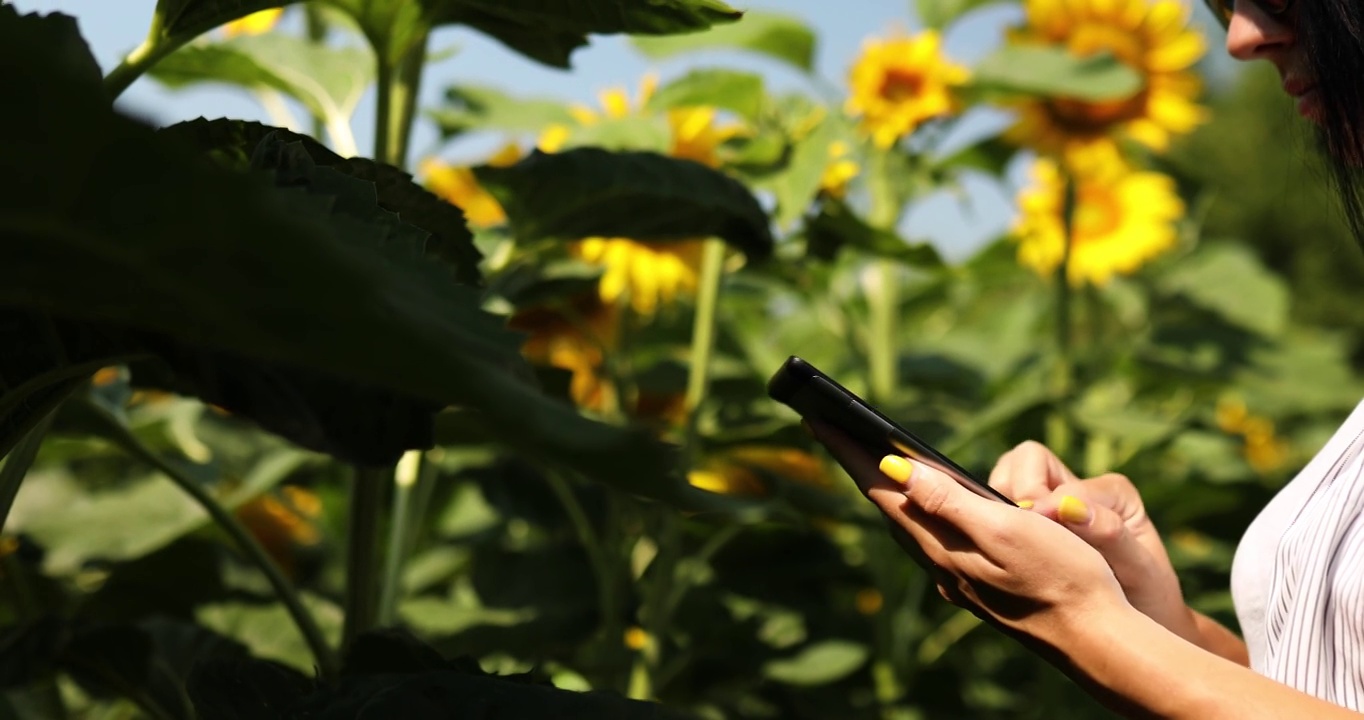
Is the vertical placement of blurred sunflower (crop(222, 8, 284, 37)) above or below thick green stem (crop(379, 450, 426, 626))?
above

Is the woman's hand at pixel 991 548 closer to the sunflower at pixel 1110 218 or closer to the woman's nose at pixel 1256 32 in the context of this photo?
the woman's nose at pixel 1256 32

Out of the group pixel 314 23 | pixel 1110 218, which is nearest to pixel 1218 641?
pixel 314 23

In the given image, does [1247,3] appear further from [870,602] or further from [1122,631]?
[870,602]

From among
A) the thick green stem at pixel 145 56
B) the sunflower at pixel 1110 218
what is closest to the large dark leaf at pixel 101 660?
the thick green stem at pixel 145 56

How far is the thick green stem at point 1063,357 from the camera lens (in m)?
1.33

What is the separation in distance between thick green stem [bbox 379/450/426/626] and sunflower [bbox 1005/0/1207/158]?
90 centimetres

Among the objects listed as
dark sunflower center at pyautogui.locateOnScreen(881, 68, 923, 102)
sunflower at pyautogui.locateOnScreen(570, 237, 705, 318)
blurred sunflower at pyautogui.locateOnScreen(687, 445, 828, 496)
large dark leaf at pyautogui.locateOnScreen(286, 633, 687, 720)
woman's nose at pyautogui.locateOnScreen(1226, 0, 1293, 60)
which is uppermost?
woman's nose at pyautogui.locateOnScreen(1226, 0, 1293, 60)

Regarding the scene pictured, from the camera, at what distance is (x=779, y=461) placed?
139 cm

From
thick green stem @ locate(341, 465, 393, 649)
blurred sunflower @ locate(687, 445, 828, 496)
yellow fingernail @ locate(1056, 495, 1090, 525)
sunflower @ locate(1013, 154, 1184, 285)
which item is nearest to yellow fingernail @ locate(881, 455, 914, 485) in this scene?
yellow fingernail @ locate(1056, 495, 1090, 525)

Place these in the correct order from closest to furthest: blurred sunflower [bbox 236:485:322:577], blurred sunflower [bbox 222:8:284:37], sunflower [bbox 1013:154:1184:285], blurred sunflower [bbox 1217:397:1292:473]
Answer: blurred sunflower [bbox 222:8:284:37]
blurred sunflower [bbox 236:485:322:577]
sunflower [bbox 1013:154:1184:285]
blurred sunflower [bbox 1217:397:1292:473]

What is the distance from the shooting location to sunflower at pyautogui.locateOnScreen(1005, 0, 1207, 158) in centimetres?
155

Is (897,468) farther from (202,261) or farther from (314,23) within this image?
(314,23)

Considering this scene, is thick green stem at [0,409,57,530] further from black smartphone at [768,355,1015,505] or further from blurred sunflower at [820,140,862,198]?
blurred sunflower at [820,140,862,198]

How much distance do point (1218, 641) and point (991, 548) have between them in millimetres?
301
